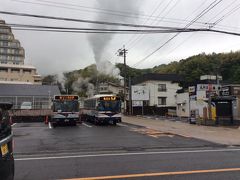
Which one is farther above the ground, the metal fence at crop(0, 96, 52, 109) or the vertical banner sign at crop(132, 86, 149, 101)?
the vertical banner sign at crop(132, 86, 149, 101)

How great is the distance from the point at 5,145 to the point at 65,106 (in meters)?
28.8

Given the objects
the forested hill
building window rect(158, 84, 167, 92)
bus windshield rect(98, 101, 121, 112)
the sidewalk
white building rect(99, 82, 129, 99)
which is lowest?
the sidewalk

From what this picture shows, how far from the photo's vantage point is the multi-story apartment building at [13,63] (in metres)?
119

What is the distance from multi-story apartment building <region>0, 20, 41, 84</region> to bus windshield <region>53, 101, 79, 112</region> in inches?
3451

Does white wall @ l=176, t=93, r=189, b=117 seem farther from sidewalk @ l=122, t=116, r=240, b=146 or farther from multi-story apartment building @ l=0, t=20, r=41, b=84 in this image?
multi-story apartment building @ l=0, t=20, r=41, b=84

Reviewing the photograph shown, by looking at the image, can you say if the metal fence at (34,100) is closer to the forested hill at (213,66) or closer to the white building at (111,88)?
the white building at (111,88)

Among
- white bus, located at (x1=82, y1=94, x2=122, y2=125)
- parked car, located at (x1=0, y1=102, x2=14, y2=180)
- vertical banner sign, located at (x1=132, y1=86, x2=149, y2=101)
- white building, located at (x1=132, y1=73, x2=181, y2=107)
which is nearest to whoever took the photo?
parked car, located at (x1=0, y1=102, x2=14, y2=180)

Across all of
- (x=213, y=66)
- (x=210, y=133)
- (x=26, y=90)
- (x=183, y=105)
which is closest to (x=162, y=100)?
(x=183, y=105)

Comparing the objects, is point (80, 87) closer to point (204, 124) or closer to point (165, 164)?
point (204, 124)

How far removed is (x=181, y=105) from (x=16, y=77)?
74.4m

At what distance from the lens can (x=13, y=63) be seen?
128500 mm

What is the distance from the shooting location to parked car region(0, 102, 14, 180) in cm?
545

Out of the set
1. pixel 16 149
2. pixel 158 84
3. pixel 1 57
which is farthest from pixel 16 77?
pixel 16 149

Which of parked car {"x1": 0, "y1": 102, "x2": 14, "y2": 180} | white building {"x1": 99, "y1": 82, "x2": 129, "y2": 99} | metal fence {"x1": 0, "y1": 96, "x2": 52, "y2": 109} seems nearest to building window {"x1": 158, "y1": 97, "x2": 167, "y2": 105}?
white building {"x1": 99, "y1": 82, "x2": 129, "y2": 99}
